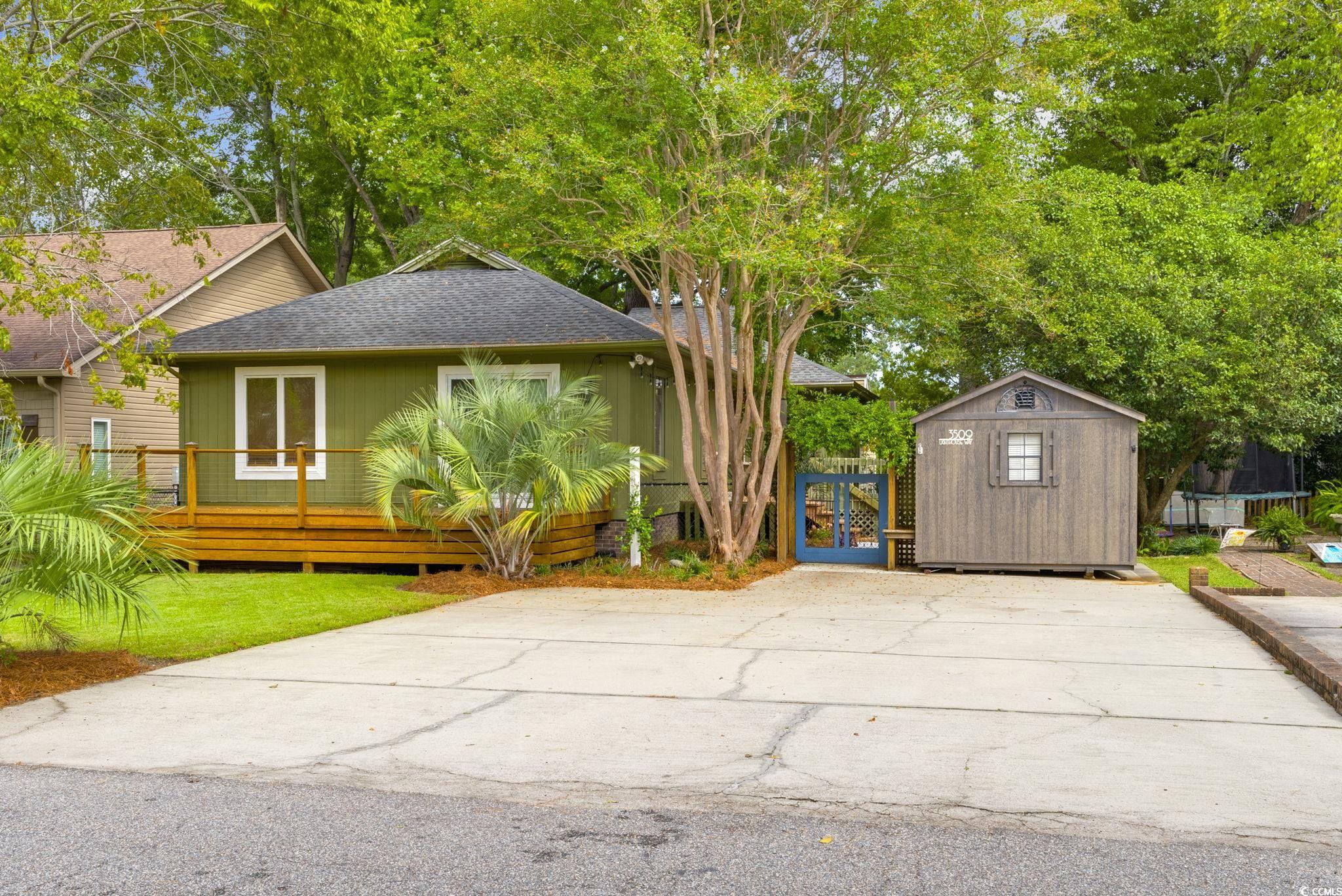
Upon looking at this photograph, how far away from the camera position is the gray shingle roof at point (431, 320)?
15.5 m

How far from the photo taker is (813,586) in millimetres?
13117

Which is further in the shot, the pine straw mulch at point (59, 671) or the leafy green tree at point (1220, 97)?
the leafy green tree at point (1220, 97)

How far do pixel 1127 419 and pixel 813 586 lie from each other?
4314 millimetres

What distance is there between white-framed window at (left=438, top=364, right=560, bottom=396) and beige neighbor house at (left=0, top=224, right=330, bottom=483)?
353 cm

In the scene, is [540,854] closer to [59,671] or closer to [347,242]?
[59,671]

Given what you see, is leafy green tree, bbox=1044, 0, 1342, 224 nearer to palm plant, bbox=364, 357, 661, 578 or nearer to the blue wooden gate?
the blue wooden gate

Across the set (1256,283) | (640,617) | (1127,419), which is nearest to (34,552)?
(640,617)

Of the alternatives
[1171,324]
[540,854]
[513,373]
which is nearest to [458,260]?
[513,373]

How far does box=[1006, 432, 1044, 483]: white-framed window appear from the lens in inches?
556

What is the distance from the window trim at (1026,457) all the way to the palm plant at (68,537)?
32.1 ft

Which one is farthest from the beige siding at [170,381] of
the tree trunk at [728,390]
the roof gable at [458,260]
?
the tree trunk at [728,390]

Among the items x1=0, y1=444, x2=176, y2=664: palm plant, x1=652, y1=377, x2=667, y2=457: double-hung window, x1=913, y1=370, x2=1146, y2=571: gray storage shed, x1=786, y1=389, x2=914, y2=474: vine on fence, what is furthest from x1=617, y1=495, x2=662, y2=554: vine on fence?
x1=0, y1=444, x2=176, y2=664: palm plant

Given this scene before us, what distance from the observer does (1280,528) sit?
17688mm

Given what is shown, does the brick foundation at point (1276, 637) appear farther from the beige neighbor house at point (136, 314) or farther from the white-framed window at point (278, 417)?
the beige neighbor house at point (136, 314)
